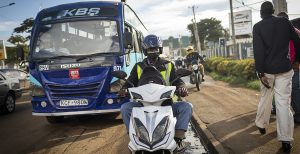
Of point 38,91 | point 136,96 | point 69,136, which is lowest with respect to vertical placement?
point 69,136

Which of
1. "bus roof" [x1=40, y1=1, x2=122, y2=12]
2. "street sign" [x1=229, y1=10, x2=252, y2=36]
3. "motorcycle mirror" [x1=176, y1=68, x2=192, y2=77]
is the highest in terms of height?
"street sign" [x1=229, y1=10, x2=252, y2=36]

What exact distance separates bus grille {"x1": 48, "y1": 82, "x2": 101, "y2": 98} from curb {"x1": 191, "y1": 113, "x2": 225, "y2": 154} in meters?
2.48

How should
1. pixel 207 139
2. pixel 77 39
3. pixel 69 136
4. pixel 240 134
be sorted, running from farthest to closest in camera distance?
1. pixel 77 39
2. pixel 69 136
3. pixel 240 134
4. pixel 207 139

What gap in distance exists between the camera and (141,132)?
12.3 feet

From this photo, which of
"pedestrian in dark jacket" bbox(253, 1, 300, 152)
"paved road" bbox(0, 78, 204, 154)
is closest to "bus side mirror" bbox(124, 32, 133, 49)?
"paved road" bbox(0, 78, 204, 154)

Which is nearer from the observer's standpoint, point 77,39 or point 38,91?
point 38,91

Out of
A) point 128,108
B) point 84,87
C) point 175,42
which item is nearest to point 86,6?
point 84,87

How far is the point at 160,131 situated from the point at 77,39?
202 inches

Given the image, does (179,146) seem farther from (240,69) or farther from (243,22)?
(243,22)

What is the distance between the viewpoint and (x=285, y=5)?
10.3 m

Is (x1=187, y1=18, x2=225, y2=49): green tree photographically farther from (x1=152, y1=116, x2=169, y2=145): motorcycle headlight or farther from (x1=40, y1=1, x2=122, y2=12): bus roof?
(x1=152, y1=116, x2=169, y2=145): motorcycle headlight

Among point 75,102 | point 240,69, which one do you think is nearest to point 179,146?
point 75,102

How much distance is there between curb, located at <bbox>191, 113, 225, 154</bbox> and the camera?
5.37 metres

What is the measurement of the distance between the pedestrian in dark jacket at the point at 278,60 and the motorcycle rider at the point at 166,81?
145 centimetres
